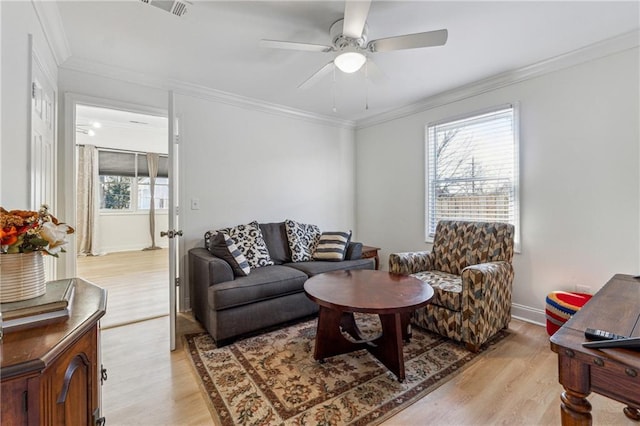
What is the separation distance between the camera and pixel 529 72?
2.69 metres

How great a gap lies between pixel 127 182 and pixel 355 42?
6692mm

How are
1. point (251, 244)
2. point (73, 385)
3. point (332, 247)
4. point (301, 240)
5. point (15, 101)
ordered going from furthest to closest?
point (301, 240), point (332, 247), point (251, 244), point (15, 101), point (73, 385)

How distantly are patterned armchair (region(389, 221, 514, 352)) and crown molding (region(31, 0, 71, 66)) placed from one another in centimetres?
314

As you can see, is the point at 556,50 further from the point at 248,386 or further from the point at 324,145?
the point at 248,386

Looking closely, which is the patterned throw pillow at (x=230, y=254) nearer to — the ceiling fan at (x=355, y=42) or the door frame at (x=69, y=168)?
the door frame at (x=69, y=168)

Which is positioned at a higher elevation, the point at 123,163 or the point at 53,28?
the point at 53,28

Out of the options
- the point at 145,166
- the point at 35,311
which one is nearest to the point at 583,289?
the point at 35,311

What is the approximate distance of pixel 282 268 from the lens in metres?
2.87

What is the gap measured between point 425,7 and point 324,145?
8.26 feet

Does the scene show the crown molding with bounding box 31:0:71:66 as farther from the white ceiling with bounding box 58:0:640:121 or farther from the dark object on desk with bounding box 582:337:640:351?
the dark object on desk with bounding box 582:337:640:351

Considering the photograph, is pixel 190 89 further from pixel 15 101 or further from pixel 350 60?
pixel 350 60

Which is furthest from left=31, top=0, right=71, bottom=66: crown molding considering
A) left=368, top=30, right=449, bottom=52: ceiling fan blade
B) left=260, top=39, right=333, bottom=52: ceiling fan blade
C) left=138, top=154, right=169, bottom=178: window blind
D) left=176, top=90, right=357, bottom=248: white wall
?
left=138, top=154, right=169, bottom=178: window blind

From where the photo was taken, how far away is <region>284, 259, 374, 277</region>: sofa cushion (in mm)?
2910

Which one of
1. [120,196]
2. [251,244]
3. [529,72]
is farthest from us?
[120,196]
